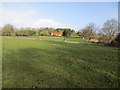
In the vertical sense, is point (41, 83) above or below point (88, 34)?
below

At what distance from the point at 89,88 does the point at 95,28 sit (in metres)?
51.5

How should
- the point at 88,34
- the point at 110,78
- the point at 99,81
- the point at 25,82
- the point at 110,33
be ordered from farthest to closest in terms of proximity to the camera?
the point at 88,34 < the point at 110,33 < the point at 110,78 < the point at 99,81 < the point at 25,82

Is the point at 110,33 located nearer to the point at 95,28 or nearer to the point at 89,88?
the point at 95,28

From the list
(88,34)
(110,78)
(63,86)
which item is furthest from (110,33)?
(63,86)

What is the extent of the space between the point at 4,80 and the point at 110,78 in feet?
14.9

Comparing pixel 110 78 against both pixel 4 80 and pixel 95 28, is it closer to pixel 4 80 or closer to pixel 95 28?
pixel 4 80

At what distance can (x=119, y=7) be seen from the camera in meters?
10.1

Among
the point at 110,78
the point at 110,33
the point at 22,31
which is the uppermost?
the point at 22,31

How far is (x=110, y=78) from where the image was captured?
3678 millimetres

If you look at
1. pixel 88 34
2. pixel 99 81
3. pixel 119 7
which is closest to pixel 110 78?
pixel 99 81

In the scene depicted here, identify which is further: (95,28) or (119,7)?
(95,28)

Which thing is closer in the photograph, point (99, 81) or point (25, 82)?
point (25, 82)

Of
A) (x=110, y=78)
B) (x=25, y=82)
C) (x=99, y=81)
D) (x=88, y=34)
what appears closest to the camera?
(x=25, y=82)

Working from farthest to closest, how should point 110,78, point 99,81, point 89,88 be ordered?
point 110,78 → point 99,81 → point 89,88
